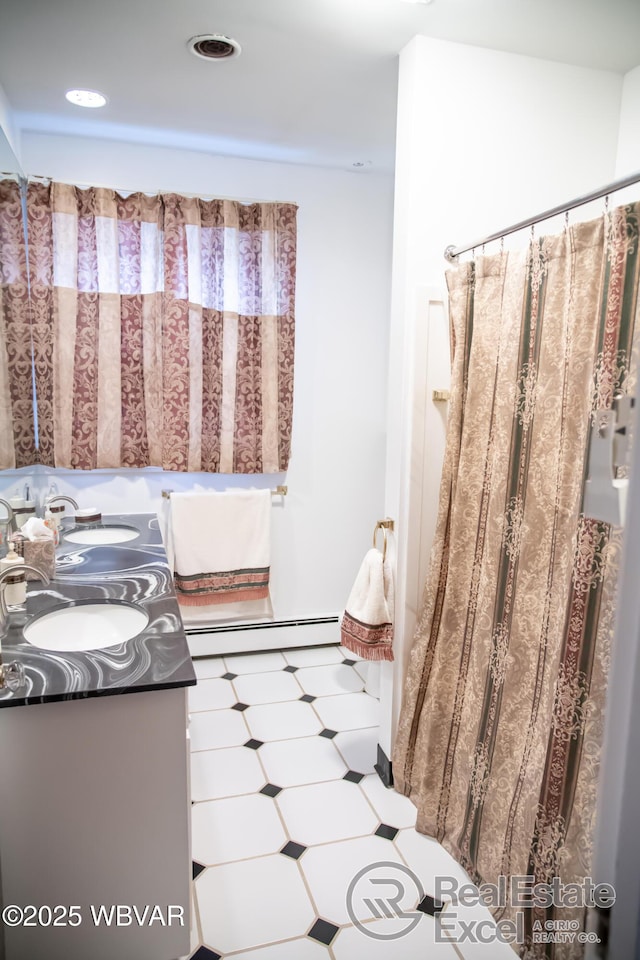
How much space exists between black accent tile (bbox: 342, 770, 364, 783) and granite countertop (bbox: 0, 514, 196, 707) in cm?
106

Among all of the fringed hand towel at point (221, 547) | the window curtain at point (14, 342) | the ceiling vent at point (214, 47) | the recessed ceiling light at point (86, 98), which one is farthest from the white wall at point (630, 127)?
the window curtain at point (14, 342)

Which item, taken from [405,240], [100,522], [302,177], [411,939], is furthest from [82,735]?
[302,177]

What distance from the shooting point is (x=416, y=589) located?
207 centimetres

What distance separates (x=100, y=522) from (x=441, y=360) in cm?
166

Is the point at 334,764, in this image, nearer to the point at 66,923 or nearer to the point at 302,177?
the point at 66,923

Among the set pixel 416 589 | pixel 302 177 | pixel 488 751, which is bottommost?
pixel 488 751

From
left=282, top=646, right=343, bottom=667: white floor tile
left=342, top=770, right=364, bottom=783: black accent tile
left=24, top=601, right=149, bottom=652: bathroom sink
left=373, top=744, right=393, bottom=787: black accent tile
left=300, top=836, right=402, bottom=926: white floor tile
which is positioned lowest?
left=300, top=836, right=402, bottom=926: white floor tile

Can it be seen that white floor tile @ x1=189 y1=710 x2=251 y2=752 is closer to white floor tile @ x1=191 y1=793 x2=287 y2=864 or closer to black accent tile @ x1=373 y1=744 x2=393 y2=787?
white floor tile @ x1=191 y1=793 x2=287 y2=864

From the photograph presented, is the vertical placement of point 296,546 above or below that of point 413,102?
below

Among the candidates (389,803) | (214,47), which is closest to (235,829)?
(389,803)

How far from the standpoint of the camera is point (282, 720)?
8.71 feet

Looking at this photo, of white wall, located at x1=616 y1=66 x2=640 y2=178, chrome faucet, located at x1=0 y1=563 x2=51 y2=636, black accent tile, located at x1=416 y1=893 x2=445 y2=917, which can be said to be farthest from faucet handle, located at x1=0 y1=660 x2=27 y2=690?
white wall, located at x1=616 y1=66 x2=640 y2=178

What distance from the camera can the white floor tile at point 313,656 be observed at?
3.24m

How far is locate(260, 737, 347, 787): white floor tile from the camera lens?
2.26m
